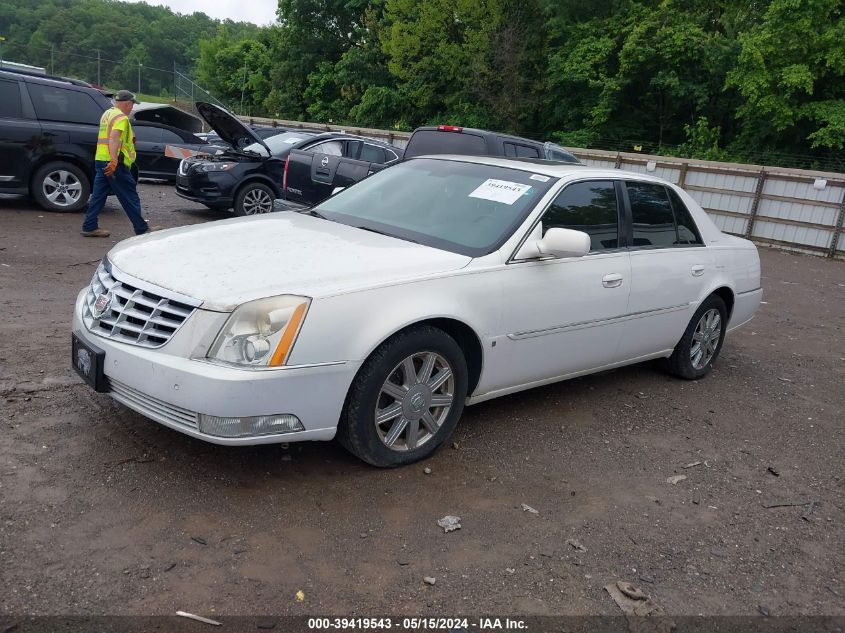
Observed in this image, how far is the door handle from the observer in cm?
477

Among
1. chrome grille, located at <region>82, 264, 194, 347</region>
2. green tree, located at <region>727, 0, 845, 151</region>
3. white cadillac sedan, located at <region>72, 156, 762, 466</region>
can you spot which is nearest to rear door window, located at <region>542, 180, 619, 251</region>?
white cadillac sedan, located at <region>72, 156, 762, 466</region>

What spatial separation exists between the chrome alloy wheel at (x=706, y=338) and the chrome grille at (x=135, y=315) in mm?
4075

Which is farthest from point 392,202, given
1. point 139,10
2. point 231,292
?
point 139,10

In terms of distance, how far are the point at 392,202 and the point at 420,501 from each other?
81.6 inches

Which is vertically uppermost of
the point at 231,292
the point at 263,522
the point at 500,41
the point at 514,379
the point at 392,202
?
the point at 500,41

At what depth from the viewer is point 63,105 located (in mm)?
10305

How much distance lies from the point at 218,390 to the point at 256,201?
8808 mm

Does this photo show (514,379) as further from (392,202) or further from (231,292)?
(231,292)

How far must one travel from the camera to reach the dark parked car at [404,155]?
31.6 ft

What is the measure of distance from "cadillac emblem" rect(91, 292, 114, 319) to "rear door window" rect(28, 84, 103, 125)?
25.1ft

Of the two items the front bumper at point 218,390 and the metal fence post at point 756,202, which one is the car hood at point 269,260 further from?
the metal fence post at point 756,202

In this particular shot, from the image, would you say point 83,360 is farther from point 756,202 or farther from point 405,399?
point 756,202

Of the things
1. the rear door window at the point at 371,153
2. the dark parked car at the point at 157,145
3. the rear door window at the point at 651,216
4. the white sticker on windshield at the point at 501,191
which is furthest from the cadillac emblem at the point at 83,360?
the dark parked car at the point at 157,145

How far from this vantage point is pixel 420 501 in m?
3.65
